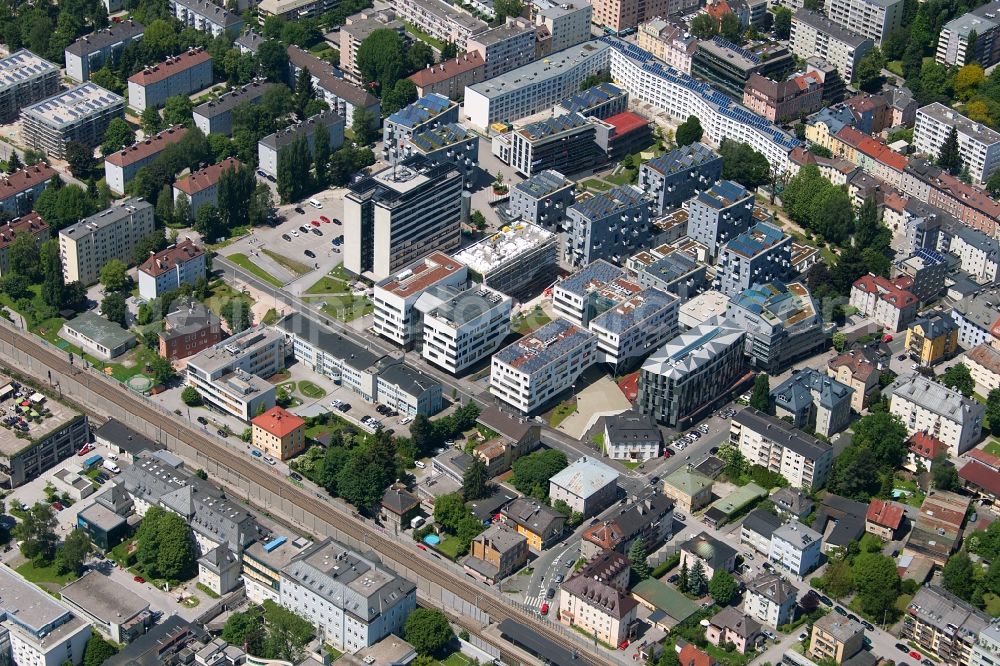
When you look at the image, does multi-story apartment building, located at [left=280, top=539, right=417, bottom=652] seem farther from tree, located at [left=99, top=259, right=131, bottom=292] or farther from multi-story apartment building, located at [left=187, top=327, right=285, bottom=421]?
tree, located at [left=99, top=259, right=131, bottom=292]

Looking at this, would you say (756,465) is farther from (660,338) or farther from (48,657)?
(48,657)

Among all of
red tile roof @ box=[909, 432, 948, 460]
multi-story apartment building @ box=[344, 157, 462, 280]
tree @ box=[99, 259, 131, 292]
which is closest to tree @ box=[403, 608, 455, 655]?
red tile roof @ box=[909, 432, 948, 460]

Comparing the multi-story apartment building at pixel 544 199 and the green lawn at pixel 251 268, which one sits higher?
the multi-story apartment building at pixel 544 199

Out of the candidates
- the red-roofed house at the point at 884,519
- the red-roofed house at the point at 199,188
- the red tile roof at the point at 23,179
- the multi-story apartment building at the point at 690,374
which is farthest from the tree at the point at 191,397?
the red-roofed house at the point at 884,519

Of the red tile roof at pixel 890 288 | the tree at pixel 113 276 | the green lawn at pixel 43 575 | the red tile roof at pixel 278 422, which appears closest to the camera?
the green lawn at pixel 43 575

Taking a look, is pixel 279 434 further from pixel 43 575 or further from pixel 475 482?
pixel 43 575

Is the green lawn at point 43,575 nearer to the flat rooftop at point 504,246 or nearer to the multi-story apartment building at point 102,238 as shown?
the multi-story apartment building at point 102,238
